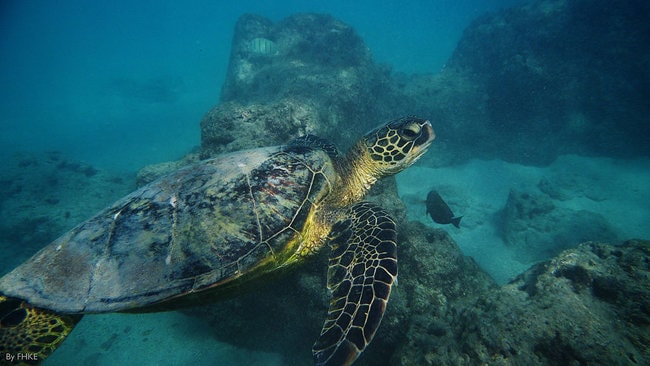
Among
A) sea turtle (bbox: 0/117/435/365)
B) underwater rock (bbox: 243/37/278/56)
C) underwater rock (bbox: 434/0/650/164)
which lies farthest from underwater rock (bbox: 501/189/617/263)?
underwater rock (bbox: 243/37/278/56)

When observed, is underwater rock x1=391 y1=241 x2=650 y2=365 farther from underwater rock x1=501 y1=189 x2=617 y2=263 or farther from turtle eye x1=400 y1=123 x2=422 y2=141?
underwater rock x1=501 y1=189 x2=617 y2=263

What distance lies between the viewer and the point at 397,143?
3982mm

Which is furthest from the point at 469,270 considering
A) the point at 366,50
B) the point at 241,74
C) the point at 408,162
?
the point at 241,74

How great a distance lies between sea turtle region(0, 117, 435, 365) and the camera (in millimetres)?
2539

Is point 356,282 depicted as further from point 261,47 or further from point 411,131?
point 261,47

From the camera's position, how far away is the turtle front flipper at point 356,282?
214cm

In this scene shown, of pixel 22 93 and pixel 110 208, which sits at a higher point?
pixel 110 208

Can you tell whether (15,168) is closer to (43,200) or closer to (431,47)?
(43,200)

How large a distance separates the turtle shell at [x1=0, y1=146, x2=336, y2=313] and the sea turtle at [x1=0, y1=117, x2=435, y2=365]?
1 centimetres

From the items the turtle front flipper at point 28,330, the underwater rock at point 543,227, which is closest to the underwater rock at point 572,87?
the underwater rock at point 543,227

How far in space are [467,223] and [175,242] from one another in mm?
8609

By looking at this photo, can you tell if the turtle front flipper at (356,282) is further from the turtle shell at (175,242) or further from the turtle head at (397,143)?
the turtle head at (397,143)

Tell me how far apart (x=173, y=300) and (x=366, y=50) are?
1514 centimetres

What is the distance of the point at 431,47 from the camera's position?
3866 centimetres
